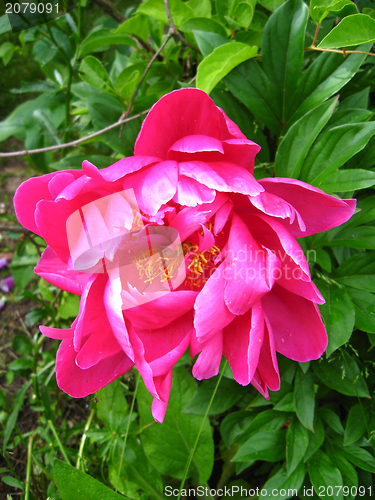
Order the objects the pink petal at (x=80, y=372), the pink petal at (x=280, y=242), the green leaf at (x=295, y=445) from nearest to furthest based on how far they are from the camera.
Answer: the pink petal at (x=280, y=242) → the pink petal at (x=80, y=372) → the green leaf at (x=295, y=445)

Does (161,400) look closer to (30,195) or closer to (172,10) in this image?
(30,195)

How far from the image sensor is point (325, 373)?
0.76 metres

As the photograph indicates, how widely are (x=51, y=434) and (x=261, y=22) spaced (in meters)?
1.23

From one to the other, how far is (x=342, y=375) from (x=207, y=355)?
0.32m

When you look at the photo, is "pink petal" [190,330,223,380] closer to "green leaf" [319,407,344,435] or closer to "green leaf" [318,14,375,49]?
"green leaf" [319,407,344,435]

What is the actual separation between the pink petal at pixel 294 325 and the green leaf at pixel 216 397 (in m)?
0.28

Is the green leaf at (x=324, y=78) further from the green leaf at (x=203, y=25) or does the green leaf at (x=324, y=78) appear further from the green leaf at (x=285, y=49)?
the green leaf at (x=203, y=25)

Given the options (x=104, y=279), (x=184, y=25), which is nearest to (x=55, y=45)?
(x=184, y=25)

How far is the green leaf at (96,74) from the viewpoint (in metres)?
0.82

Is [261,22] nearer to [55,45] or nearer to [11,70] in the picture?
[55,45]

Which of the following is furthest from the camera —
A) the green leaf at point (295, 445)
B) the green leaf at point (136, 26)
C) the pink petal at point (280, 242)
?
the green leaf at point (136, 26)

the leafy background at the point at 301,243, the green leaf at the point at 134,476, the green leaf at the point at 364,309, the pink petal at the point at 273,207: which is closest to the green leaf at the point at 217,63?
the leafy background at the point at 301,243

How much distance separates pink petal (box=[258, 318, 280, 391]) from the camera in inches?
22.6

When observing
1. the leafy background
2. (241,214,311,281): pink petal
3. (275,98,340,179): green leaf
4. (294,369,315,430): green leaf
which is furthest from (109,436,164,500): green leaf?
(275,98,340,179): green leaf
